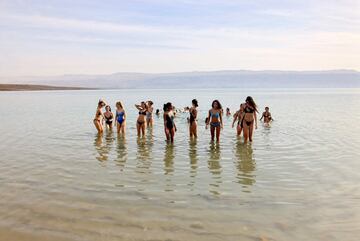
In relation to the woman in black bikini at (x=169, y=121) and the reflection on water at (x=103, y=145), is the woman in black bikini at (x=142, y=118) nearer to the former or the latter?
the reflection on water at (x=103, y=145)

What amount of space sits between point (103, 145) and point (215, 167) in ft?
18.4

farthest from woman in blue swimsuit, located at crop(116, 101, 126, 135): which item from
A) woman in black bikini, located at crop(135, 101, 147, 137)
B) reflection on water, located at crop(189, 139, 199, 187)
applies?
reflection on water, located at crop(189, 139, 199, 187)

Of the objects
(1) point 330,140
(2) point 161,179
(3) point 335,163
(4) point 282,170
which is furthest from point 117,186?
(1) point 330,140

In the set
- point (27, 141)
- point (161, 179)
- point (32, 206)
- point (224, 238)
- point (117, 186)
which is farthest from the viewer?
point (27, 141)

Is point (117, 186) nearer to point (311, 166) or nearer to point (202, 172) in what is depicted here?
point (202, 172)

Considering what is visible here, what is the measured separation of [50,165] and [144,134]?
21.8 feet

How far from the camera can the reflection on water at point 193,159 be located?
31.1 feet

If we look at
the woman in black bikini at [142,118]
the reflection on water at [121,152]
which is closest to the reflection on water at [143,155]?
the reflection on water at [121,152]

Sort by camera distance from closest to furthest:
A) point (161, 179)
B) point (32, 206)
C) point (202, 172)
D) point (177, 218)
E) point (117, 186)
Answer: point (177, 218) → point (32, 206) → point (117, 186) → point (161, 179) → point (202, 172)

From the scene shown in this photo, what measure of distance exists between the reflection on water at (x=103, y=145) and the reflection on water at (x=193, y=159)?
266cm

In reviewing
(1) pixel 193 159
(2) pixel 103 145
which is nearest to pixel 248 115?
(1) pixel 193 159

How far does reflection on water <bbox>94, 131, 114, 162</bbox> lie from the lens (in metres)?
12.4

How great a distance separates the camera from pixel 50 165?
11.0 metres

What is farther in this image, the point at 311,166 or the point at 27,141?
the point at 27,141
